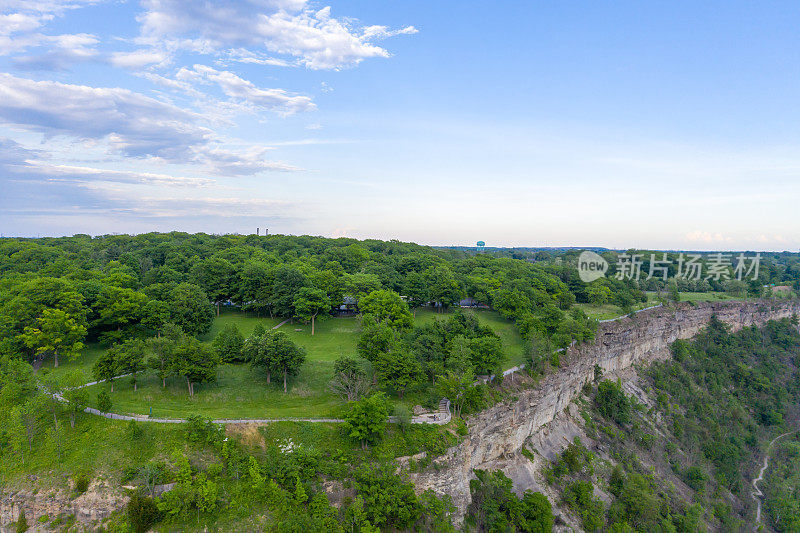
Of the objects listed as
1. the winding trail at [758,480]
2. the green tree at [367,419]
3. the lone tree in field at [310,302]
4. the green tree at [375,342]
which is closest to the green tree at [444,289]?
the lone tree in field at [310,302]

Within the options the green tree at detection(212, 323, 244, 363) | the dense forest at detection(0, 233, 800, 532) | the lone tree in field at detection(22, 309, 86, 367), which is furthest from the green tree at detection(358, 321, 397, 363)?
the lone tree in field at detection(22, 309, 86, 367)

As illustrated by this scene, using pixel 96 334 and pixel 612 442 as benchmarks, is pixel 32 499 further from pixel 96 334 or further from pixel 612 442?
pixel 612 442

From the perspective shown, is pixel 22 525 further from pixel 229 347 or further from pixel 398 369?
pixel 398 369

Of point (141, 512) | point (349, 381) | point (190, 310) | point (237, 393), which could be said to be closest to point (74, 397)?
point (141, 512)

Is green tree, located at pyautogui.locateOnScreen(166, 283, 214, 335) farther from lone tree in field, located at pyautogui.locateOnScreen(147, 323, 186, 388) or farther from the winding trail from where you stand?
the winding trail

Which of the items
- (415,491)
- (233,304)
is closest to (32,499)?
(415,491)

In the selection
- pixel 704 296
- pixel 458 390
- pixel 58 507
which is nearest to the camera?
pixel 58 507
